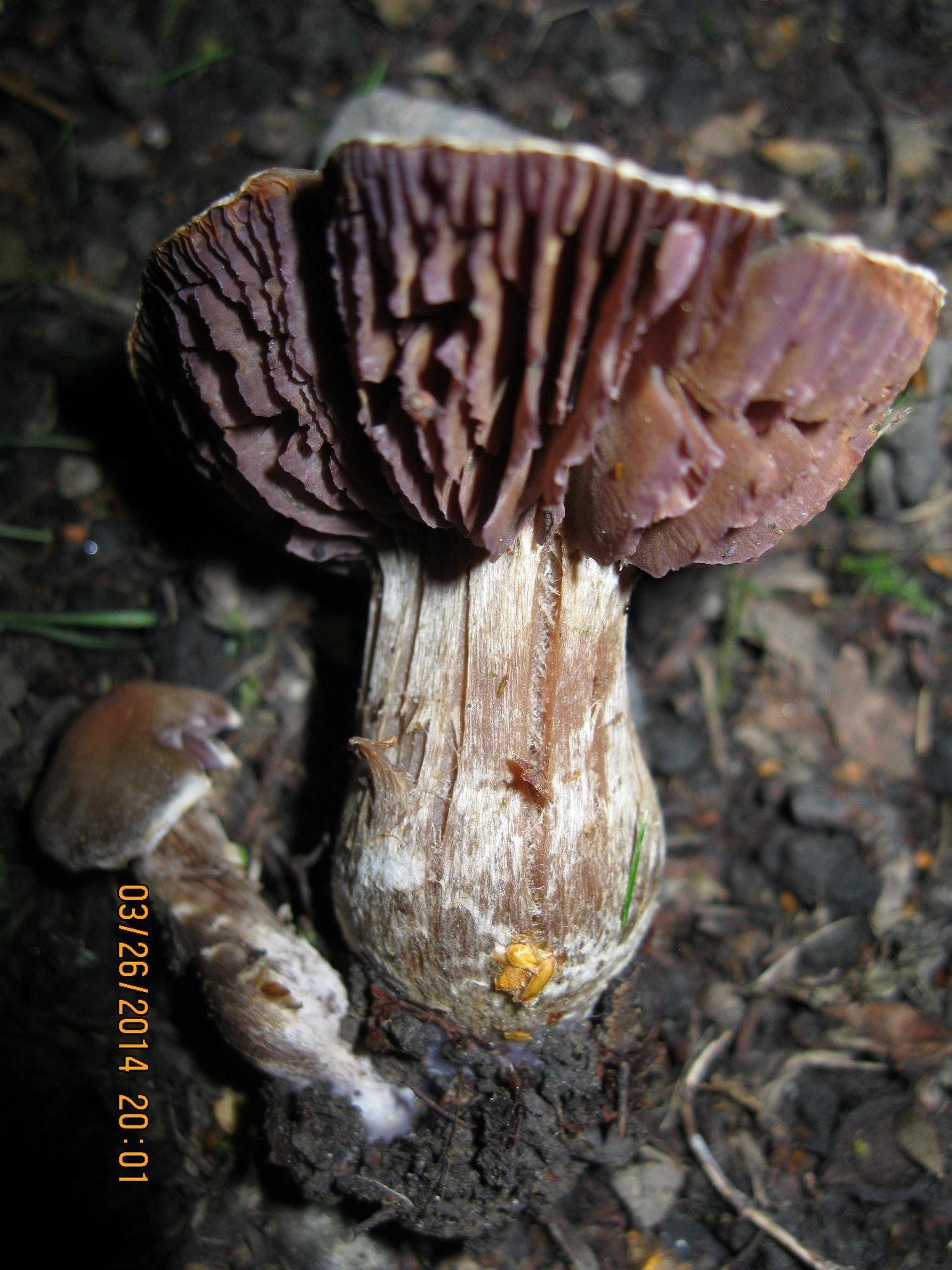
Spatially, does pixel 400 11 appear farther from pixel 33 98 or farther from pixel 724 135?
pixel 33 98

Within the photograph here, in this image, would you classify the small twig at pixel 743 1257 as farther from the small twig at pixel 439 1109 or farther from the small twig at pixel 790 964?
the small twig at pixel 439 1109

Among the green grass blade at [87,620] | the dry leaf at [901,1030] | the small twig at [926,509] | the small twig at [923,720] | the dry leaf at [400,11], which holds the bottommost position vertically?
the dry leaf at [901,1030]

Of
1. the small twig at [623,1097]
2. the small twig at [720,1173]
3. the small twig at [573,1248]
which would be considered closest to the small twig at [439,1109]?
the small twig at [623,1097]

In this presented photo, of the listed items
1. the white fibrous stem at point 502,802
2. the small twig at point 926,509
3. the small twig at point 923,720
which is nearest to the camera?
the white fibrous stem at point 502,802

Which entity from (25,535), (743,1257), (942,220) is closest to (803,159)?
(942,220)

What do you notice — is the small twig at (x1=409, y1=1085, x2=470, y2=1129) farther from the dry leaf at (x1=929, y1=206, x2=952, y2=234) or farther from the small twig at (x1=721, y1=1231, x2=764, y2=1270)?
the dry leaf at (x1=929, y1=206, x2=952, y2=234)

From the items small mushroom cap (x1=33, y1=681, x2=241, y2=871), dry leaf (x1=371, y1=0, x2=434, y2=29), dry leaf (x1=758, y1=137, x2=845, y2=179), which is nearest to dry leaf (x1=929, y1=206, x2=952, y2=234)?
dry leaf (x1=758, y1=137, x2=845, y2=179)
